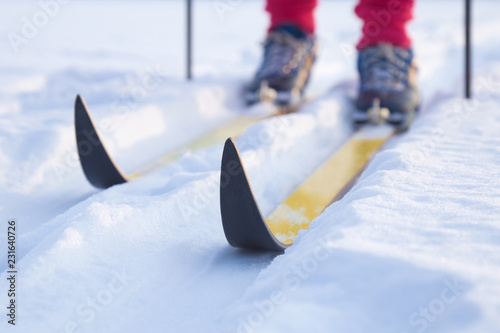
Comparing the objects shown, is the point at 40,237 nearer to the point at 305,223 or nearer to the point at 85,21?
the point at 305,223

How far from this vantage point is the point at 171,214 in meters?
1.15

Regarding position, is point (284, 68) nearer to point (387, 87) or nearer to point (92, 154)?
point (387, 87)

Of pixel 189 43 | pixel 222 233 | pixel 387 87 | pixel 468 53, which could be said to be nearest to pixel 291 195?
pixel 222 233

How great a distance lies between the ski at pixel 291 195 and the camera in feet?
3.09

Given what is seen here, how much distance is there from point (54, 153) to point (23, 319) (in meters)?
0.89

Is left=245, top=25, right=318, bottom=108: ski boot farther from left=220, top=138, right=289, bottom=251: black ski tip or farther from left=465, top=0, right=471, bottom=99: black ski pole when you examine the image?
left=220, top=138, right=289, bottom=251: black ski tip

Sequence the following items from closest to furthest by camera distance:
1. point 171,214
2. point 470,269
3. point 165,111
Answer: point 470,269 < point 171,214 < point 165,111

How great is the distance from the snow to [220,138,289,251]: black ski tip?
0.05 metres

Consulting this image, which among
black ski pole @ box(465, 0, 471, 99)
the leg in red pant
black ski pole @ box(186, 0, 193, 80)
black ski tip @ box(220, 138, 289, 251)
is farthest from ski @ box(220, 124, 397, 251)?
black ski pole @ box(186, 0, 193, 80)

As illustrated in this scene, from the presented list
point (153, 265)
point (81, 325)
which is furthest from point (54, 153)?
point (81, 325)

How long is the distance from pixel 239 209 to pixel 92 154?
55 cm

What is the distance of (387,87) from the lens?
2137 mm

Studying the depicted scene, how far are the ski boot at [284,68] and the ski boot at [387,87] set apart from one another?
33 cm

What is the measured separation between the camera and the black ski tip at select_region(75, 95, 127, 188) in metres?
1.29
